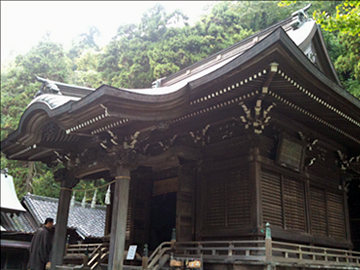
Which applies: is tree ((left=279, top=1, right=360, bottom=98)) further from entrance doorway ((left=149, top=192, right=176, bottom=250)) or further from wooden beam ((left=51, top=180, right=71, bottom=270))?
wooden beam ((left=51, top=180, right=71, bottom=270))

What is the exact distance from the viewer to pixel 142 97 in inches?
264

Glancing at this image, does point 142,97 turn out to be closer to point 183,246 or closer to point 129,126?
point 129,126

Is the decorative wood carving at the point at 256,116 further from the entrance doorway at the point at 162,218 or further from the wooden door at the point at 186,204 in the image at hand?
the entrance doorway at the point at 162,218

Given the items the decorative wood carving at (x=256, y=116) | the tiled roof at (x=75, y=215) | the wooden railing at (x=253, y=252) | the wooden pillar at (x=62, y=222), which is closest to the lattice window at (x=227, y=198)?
the wooden railing at (x=253, y=252)

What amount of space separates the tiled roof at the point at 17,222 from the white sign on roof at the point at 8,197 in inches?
17.4

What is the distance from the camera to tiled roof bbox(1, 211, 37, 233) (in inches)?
677

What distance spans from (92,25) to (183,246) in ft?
183

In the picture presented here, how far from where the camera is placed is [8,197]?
59.9ft

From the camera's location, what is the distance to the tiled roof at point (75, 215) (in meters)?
18.2

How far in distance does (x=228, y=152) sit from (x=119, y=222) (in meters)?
3.02

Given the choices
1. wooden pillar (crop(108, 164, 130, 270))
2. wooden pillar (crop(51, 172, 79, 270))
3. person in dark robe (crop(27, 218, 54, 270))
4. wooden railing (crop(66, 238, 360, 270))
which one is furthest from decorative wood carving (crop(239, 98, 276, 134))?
wooden pillar (crop(51, 172, 79, 270))

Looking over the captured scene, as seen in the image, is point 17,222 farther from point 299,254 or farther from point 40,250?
point 299,254

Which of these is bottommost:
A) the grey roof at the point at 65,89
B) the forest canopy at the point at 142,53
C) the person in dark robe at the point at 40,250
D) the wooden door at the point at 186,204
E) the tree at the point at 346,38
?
the person in dark robe at the point at 40,250

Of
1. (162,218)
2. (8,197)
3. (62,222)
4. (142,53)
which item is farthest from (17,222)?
(142,53)
